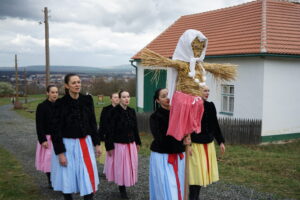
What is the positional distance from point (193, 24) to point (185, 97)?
13.7 metres

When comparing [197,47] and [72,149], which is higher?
[197,47]

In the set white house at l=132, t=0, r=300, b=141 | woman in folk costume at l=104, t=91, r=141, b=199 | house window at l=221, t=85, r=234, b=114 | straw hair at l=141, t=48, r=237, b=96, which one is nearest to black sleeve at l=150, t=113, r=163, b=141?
straw hair at l=141, t=48, r=237, b=96

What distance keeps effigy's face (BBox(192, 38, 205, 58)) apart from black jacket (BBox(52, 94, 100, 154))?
1.80 m

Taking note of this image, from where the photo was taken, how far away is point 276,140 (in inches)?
464

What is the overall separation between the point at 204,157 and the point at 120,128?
5.12 feet

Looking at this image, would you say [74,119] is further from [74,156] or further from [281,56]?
[281,56]

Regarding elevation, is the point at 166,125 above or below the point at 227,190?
above

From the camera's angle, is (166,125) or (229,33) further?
(229,33)

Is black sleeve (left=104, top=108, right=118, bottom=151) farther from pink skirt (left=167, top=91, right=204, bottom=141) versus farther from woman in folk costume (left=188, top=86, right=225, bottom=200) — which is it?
pink skirt (left=167, top=91, right=204, bottom=141)

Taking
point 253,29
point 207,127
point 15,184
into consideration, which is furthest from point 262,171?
point 253,29

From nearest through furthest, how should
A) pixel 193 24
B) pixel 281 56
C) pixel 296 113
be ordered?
pixel 281 56 → pixel 296 113 → pixel 193 24

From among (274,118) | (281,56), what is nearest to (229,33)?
(281,56)

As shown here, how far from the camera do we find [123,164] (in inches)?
217

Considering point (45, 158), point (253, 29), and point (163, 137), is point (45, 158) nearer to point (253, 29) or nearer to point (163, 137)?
point (163, 137)
